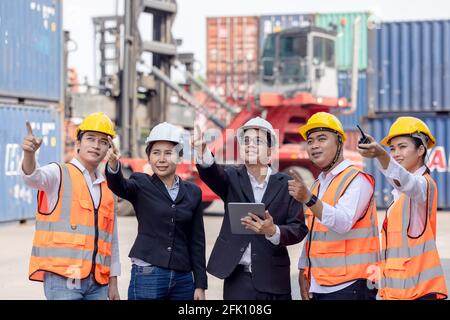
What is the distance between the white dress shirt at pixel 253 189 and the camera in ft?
15.1

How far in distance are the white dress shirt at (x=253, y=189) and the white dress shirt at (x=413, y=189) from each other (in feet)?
2.16

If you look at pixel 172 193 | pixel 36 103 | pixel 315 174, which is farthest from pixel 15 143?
pixel 172 193

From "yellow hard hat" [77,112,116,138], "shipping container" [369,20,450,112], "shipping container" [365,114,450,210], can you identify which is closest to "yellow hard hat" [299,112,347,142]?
"yellow hard hat" [77,112,116,138]

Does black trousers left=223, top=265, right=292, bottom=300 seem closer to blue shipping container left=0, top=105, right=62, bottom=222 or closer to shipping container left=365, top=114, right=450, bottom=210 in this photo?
blue shipping container left=0, top=105, right=62, bottom=222

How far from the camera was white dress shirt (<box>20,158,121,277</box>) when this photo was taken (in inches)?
180

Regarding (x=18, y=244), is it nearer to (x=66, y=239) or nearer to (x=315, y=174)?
(x=315, y=174)

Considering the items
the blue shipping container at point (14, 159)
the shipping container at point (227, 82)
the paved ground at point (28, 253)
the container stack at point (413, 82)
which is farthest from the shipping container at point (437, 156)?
the shipping container at point (227, 82)

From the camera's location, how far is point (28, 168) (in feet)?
14.8

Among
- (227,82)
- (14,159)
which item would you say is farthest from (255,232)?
(227,82)

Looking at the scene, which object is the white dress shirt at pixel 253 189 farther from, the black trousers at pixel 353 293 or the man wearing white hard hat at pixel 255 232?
the black trousers at pixel 353 293

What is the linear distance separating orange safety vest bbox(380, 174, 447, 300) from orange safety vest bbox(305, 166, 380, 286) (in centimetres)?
9

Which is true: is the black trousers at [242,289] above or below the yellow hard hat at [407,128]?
below

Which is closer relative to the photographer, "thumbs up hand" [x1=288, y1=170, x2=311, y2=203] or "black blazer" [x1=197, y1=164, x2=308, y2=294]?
"thumbs up hand" [x1=288, y1=170, x2=311, y2=203]

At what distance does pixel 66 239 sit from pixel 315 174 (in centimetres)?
1419
